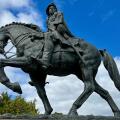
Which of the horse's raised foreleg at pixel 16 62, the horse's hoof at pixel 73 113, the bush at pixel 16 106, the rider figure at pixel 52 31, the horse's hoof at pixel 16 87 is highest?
the bush at pixel 16 106

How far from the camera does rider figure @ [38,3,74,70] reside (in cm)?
1320

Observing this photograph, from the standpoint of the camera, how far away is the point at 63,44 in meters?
13.7

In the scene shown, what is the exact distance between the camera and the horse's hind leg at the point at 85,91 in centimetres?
1335

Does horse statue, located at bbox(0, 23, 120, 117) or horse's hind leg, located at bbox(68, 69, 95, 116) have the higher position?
horse statue, located at bbox(0, 23, 120, 117)

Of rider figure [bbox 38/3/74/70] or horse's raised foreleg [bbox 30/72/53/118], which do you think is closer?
rider figure [bbox 38/3/74/70]

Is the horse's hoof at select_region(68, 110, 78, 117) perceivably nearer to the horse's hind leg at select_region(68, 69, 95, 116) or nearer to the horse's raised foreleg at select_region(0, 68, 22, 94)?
the horse's hind leg at select_region(68, 69, 95, 116)

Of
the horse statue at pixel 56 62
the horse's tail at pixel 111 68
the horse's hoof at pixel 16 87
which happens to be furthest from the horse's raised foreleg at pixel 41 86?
the horse's tail at pixel 111 68

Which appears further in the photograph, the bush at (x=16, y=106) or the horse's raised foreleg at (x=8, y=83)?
the bush at (x=16, y=106)

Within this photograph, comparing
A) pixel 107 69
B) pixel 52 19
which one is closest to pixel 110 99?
pixel 107 69

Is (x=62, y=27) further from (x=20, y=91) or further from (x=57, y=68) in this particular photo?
(x=20, y=91)

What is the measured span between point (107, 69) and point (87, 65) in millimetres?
1027

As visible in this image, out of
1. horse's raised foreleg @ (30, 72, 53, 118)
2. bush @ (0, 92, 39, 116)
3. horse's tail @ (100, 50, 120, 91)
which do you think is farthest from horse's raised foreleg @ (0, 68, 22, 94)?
bush @ (0, 92, 39, 116)

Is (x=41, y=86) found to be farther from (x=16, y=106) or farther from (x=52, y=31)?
(x=16, y=106)

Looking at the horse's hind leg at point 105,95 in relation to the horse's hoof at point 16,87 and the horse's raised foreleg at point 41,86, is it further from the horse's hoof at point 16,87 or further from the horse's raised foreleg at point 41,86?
the horse's hoof at point 16,87
